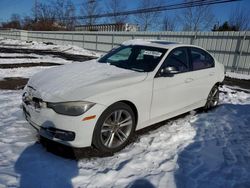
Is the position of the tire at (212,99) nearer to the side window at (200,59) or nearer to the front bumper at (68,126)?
the side window at (200,59)

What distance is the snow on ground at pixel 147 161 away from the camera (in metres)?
2.65

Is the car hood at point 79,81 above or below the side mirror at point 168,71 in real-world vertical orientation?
below

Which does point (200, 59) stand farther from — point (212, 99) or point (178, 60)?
point (212, 99)

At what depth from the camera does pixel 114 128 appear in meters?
3.25

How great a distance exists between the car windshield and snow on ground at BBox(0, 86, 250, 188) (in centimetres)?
126

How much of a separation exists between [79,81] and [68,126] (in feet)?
2.46

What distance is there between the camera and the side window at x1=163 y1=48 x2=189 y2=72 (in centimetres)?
A: 398

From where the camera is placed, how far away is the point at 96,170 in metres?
2.85

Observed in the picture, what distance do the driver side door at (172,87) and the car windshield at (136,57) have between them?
19 centimetres

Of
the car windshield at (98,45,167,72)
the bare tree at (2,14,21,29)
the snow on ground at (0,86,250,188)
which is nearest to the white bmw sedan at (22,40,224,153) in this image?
the car windshield at (98,45,167,72)

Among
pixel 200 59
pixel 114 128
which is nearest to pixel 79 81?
pixel 114 128

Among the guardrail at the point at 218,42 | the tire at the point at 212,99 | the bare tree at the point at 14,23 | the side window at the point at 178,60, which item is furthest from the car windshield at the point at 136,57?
the bare tree at the point at 14,23

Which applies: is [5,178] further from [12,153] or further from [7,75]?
[7,75]

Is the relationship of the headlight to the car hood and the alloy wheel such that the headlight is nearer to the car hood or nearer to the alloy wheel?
the car hood
